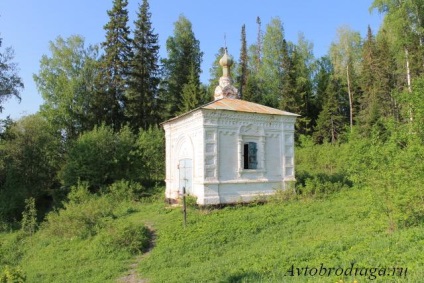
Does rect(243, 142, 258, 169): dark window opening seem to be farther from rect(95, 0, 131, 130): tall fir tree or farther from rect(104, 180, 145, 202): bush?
rect(95, 0, 131, 130): tall fir tree

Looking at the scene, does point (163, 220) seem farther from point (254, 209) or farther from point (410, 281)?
point (410, 281)

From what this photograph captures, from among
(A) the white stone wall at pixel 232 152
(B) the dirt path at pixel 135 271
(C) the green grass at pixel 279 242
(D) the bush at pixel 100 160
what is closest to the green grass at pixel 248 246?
(C) the green grass at pixel 279 242

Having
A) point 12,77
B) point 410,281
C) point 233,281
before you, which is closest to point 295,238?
point 233,281

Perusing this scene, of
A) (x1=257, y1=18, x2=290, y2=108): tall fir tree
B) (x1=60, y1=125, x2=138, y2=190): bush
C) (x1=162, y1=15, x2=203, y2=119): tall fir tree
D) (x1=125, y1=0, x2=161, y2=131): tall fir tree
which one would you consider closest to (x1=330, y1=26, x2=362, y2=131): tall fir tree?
(x1=257, y1=18, x2=290, y2=108): tall fir tree

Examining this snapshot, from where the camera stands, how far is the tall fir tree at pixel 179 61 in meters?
34.5

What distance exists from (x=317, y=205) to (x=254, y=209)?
2218 mm

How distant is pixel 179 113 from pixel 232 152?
18.1 meters

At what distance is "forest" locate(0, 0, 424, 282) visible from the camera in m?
9.71

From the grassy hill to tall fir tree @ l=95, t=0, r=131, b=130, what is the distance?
16.1 meters

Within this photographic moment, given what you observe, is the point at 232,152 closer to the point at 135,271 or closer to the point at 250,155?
the point at 250,155

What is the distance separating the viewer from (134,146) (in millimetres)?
22750

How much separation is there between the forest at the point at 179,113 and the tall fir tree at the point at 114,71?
87mm

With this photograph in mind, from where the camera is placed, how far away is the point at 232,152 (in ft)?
46.9

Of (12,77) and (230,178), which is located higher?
(12,77)
